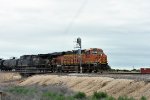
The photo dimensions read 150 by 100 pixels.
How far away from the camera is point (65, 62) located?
57688mm

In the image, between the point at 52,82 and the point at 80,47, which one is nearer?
the point at 52,82

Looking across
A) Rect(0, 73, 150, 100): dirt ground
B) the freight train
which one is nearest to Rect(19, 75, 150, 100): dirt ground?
Rect(0, 73, 150, 100): dirt ground

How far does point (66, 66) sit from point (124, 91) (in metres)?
29.9

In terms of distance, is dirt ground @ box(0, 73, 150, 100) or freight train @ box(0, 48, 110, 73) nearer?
dirt ground @ box(0, 73, 150, 100)

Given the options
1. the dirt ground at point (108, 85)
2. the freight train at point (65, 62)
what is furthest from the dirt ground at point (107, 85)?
the freight train at point (65, 62)

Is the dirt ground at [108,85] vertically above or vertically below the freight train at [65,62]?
below

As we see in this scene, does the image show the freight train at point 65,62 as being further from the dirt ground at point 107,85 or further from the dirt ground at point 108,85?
the dirt ground at point 108,85

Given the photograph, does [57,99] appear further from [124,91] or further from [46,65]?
[46,65]

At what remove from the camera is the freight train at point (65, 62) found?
55.0m

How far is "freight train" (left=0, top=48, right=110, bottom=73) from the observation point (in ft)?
180

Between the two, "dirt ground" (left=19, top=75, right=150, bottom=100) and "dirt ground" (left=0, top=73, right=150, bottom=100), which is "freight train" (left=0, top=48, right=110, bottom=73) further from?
"dirt ground" (left=19, top=75, right=150, bottom=100)

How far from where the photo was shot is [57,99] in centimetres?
2427

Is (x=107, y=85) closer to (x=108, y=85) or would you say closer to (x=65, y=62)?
(x=108, y=85)

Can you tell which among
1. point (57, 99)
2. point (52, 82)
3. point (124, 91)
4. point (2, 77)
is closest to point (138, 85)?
point (124, 91)
